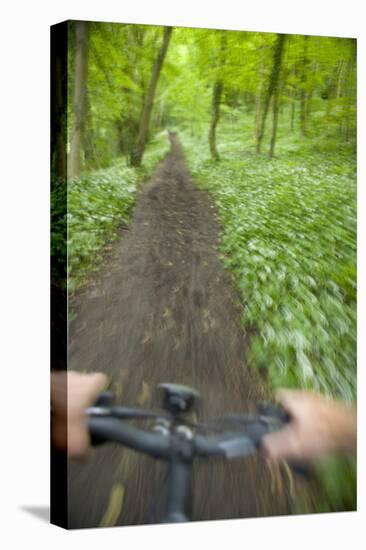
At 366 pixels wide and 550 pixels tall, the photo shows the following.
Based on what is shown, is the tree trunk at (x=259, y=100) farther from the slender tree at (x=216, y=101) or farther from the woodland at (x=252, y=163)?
the slender tree at (x=216, y=101)

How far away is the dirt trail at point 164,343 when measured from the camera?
3.68m

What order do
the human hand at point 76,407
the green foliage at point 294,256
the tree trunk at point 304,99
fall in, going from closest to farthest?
1. the human hand at point 76,407
2. the green foliage at point 294,256
3. the tree trunk at point 304,99

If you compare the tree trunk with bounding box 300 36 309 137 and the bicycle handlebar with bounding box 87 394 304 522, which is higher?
the tree trunk with bounding box 300 36 309 137

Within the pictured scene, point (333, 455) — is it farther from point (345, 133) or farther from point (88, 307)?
point (345, 133)

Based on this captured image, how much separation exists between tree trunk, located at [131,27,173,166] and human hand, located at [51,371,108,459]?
55.5 inches

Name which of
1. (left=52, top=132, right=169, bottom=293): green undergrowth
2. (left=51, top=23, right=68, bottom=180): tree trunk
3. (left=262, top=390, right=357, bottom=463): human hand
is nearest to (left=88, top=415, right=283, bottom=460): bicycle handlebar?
(left=262, top=390, right=357, bottom=463): human hand

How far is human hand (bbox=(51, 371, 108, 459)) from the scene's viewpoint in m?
3.65

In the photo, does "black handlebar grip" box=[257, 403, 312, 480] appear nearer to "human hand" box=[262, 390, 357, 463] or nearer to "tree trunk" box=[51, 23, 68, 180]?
"human hand" box=[262, 390, 357, 463]

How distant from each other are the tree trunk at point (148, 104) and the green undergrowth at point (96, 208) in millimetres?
53

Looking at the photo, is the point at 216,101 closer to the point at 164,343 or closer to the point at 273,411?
the point at 164,343

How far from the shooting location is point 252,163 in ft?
14.1

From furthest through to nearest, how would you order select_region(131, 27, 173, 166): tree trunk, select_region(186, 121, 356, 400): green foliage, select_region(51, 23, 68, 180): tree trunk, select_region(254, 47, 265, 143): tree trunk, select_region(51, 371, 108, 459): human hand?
select_region(254, 47, 265, 143): tree trunk, select_region(186, 121, 356, 400): green foliage, select_region(131, 27, 173, 166): tree trunk, select_region(51, 23, 68, 180): tree trunk, select_region(51, 371, 108, 459): human hand

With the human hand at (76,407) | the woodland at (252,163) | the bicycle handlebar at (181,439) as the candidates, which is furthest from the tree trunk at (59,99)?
the bicycle handlebar at (181,439)

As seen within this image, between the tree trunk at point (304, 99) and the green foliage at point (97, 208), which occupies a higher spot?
the tree trunk at point (304, 99)
